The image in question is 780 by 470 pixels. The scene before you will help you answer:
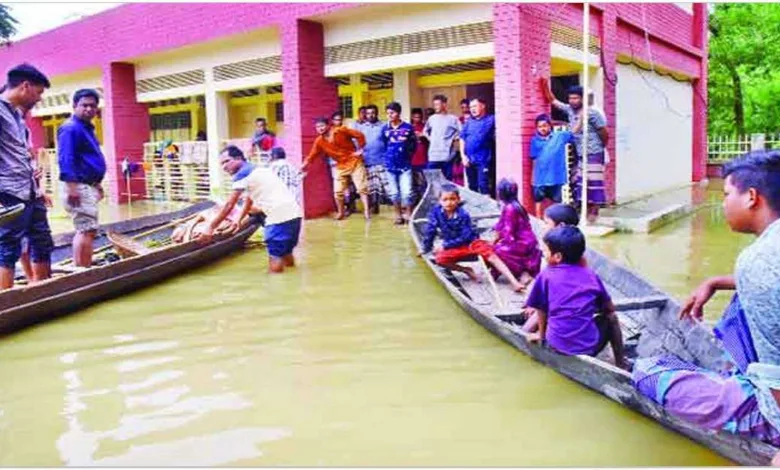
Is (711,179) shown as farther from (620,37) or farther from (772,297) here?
(772,297)

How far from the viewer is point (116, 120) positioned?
1670 centimetres

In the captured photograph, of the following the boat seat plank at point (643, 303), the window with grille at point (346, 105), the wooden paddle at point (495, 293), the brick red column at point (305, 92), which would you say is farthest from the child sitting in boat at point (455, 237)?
the window with grille at point (346, 105)

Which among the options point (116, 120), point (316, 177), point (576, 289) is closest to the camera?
point (576, 289)

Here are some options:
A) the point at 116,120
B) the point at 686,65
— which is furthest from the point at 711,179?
the point at 116,120

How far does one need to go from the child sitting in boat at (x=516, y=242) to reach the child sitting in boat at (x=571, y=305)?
2018 mm

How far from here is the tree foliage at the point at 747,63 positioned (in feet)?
71.6

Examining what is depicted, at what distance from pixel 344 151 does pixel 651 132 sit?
727 centimetres

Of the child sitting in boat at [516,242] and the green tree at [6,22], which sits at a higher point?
the green tree at [6,22]

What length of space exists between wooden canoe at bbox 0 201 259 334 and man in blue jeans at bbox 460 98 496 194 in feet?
10.2

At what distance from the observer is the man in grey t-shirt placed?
34.8 ft

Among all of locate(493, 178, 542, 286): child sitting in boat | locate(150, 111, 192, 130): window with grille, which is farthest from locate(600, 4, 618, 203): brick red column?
locate(150, 111, 192, 130): window with grille

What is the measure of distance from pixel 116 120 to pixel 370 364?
14.0 metres

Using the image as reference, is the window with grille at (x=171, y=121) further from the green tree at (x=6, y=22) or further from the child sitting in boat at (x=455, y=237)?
the child sitting in boat at (x=455, y=237)

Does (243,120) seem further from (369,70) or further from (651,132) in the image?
(651,132)
